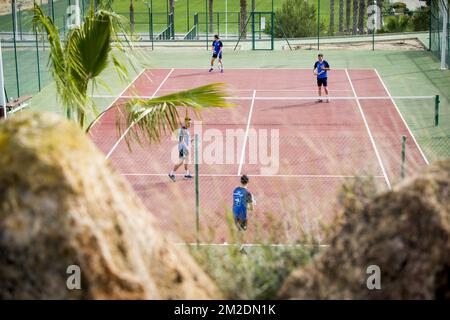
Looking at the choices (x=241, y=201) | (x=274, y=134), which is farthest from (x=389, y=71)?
(x=241, y=201)

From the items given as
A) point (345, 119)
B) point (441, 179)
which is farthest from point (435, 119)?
point (441, 179)

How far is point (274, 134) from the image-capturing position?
24.6 metres

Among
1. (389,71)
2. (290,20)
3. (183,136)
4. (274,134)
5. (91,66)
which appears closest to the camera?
(91,66)

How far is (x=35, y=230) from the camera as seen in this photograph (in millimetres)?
3920

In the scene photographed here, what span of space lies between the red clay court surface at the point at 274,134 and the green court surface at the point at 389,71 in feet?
1.53

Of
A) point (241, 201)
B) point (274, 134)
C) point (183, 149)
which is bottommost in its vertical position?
point (274, 134)

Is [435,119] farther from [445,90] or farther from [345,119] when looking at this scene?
[445,90]

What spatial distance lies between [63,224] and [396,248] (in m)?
1.43

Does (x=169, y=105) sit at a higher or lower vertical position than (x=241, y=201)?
higher

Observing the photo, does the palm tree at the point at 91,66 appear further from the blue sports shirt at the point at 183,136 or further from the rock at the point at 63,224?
the blue sports shirt at the point at 183,136

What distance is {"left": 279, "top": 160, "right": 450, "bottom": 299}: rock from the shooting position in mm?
4246

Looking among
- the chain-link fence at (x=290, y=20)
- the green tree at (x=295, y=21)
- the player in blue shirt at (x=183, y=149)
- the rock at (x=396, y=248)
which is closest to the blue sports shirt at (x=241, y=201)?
the player in blue shirt at (x=183, y=149)

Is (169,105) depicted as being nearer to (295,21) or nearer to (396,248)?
(396,248)

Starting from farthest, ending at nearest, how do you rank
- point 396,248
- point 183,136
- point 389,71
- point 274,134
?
1. point 389,71
2. point 274,134
3. point 183,136
4. point 396,248
